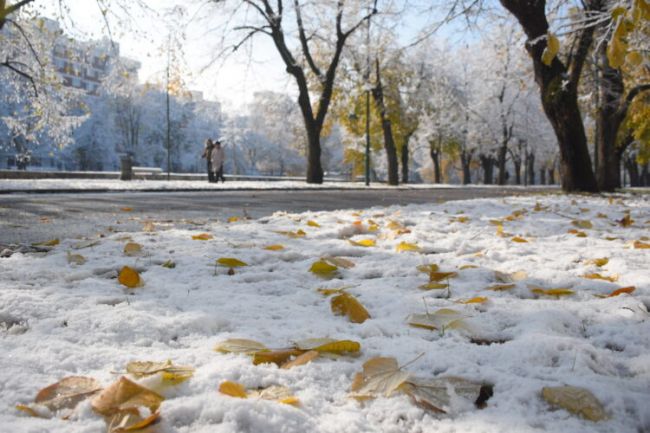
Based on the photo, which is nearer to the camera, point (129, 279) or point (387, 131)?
point (129, 279)

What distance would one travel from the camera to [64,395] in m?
1.07

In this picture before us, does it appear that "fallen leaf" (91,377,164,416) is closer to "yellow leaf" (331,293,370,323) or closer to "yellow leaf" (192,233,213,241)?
"yellow leaf" (331,293,370,323)

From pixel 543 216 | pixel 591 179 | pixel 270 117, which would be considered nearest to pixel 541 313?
pixel 543 216

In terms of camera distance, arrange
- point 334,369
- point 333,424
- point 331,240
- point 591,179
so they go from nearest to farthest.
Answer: point 333,424
point 334,369
point 331,240
point 591,179

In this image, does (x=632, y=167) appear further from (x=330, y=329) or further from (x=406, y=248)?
(x=330, y=329)

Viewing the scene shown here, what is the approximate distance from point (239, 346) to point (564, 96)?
32.7ft

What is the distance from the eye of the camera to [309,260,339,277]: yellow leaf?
2416 millimetres

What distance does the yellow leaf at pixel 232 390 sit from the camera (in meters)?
1.09

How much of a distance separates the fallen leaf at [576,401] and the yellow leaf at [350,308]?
2.33 feet

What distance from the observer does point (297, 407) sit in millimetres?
1063

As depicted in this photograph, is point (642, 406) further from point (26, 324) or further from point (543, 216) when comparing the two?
point (543, 216)

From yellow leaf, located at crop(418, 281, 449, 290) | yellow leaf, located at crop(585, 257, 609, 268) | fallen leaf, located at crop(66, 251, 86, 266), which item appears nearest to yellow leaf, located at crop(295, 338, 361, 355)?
yellow leaf, located at crop(418, 281, 449, 290)

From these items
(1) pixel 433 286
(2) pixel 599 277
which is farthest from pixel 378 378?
(2) pixel 599 277

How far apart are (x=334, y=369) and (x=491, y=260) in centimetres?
175
